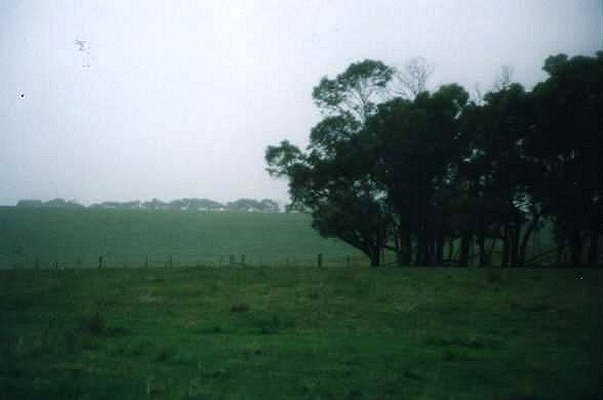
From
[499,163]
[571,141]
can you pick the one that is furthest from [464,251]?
[571,141]

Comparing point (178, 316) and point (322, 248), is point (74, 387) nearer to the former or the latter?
point (178, 316)

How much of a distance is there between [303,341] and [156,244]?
67.8 meters

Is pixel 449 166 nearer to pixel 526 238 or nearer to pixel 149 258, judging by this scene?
pixel 526 238

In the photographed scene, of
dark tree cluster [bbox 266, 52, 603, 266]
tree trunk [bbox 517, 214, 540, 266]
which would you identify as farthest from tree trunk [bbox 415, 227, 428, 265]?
tree trunk [bbox 517, 214, 540, 266]

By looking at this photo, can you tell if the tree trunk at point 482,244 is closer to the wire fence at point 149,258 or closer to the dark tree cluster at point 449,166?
the dark tree cluster at point 449,166

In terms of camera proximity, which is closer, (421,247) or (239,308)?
(239,308)

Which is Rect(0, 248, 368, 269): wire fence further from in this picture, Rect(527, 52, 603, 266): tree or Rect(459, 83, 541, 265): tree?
Rect(527, 52, 603, 266): tree

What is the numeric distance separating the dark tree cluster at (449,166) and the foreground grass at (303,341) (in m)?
14.5

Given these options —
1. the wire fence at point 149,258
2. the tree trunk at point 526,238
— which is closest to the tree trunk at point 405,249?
the tree trunk at point 526,238

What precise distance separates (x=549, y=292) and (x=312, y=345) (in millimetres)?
13978

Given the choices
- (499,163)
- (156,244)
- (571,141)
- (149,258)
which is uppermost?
(571,141)

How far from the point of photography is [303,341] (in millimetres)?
13617

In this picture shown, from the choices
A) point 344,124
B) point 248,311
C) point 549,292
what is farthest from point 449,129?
point 248,311

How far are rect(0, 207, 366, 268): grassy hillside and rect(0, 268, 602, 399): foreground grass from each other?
2852 cm
